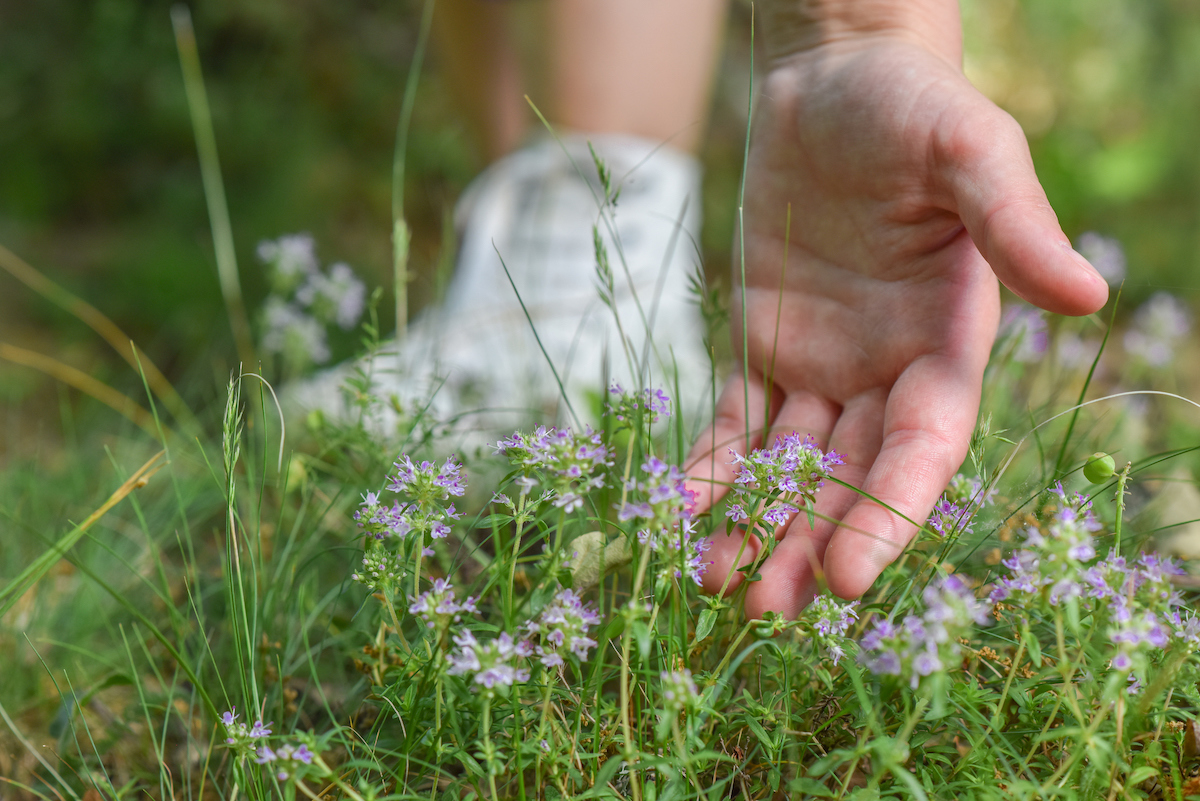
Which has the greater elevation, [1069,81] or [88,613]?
[1069,81]

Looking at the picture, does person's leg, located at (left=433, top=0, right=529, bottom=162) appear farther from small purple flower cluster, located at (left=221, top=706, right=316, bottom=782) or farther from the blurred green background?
small purple flower cluster, located at (left=221, top=706, right=316, bottom=782)

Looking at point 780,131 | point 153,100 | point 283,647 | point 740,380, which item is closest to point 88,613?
point 283,647

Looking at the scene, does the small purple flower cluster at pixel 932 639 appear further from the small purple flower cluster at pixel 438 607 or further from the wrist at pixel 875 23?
the wrist at pixel 875 23

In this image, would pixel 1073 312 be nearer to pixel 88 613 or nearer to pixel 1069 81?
pixel 88 613

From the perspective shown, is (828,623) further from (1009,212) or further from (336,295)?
(336,295)

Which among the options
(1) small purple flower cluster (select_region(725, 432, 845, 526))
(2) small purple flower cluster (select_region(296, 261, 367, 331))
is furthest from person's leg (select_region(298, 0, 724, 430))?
(1) small purple flower cluster (select_region(725, 432, 845, 526))

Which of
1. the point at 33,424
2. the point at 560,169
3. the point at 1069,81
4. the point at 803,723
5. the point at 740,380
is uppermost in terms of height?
the point at 1069,81

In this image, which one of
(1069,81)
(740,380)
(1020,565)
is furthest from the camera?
(1069,81)

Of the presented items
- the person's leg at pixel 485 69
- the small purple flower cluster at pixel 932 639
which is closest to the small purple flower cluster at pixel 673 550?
the small purple flower cluster at pixel 932 639
